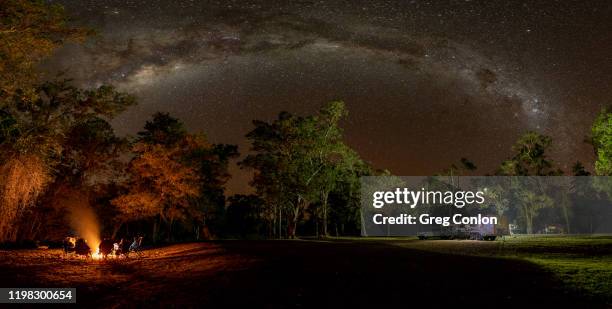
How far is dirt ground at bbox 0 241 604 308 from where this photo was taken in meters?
9.75

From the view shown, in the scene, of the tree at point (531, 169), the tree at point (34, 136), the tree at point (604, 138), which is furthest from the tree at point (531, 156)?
the tree at point (34, 136)

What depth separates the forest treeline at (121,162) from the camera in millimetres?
19625

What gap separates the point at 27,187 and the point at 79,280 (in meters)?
14.9

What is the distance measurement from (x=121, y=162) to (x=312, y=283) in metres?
33.2

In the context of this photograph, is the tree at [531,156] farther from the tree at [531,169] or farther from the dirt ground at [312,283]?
the dirt ground at [312,283]

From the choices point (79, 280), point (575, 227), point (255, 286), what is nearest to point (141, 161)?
point (79, 280)

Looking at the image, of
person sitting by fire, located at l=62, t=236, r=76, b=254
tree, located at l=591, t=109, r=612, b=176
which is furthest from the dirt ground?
tree, located at l=591, t=109, r=612, b=176

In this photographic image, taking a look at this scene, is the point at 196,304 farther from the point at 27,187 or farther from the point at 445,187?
the point at 445,187

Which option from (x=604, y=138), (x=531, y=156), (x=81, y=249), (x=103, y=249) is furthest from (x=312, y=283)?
(x=531, y=156)

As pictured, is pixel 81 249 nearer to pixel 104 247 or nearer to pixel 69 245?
pixel 104 247

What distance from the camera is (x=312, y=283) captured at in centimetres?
1150

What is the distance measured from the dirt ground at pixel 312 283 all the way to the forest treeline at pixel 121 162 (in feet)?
27.2

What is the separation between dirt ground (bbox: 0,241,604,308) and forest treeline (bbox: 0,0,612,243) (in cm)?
829

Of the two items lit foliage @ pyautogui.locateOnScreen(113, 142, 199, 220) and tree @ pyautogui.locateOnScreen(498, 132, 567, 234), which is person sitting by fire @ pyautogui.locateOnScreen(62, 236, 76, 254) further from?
tree @ pyautogui.locateOnScreen(498, 132, 567, 234)
